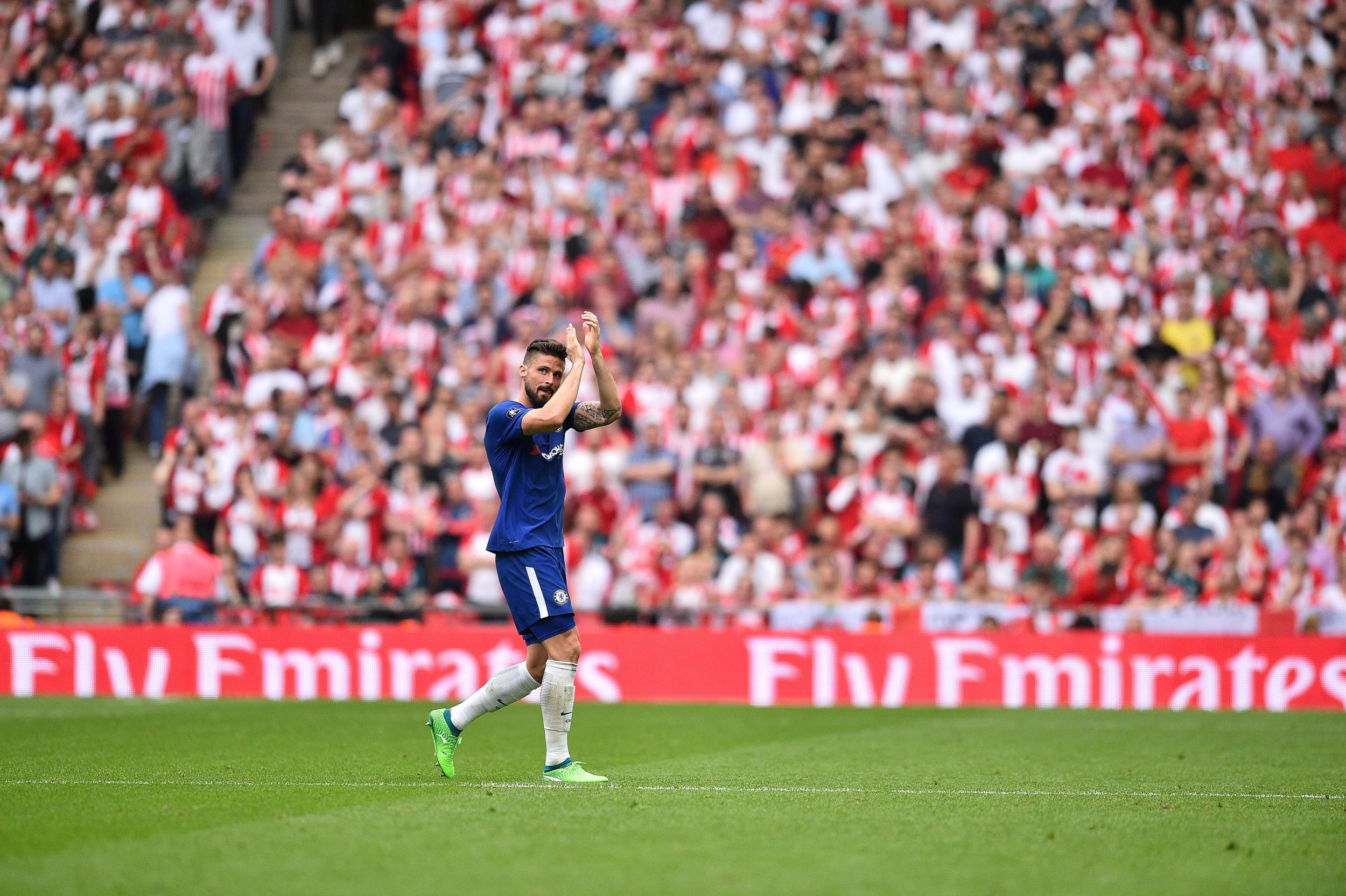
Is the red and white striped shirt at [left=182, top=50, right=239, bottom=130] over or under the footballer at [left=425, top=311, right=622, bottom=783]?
over

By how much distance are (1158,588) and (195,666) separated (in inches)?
380

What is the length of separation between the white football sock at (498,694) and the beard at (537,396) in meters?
1.43

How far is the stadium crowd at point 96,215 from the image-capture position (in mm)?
19156

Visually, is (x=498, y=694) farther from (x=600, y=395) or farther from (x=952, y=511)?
(x=952, y=511)

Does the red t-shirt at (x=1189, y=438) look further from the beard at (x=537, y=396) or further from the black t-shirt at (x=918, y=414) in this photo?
the beard at (x=537, y=396)

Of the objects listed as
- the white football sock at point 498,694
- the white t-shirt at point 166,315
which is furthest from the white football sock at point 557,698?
the white t-shirt at point 166,315

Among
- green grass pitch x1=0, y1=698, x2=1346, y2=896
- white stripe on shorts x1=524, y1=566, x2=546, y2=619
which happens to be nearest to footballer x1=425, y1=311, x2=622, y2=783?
white stripe on shorts x1=524, y1=566, x2=546, y2=619

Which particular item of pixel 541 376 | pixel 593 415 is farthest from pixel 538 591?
pixel 541 376

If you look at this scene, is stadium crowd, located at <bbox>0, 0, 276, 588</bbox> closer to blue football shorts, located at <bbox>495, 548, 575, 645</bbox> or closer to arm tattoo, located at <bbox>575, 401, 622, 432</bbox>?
blue football shorts, located at <bbox>495, 548, 575, 645</bbox>

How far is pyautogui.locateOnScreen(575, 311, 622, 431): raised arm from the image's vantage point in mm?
8656

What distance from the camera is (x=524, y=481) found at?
8.95 metres

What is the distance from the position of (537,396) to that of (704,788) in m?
2.30

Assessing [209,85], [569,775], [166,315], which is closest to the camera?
[569,775]

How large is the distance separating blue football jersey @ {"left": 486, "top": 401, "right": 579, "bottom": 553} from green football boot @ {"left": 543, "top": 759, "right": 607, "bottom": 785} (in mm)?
1213
